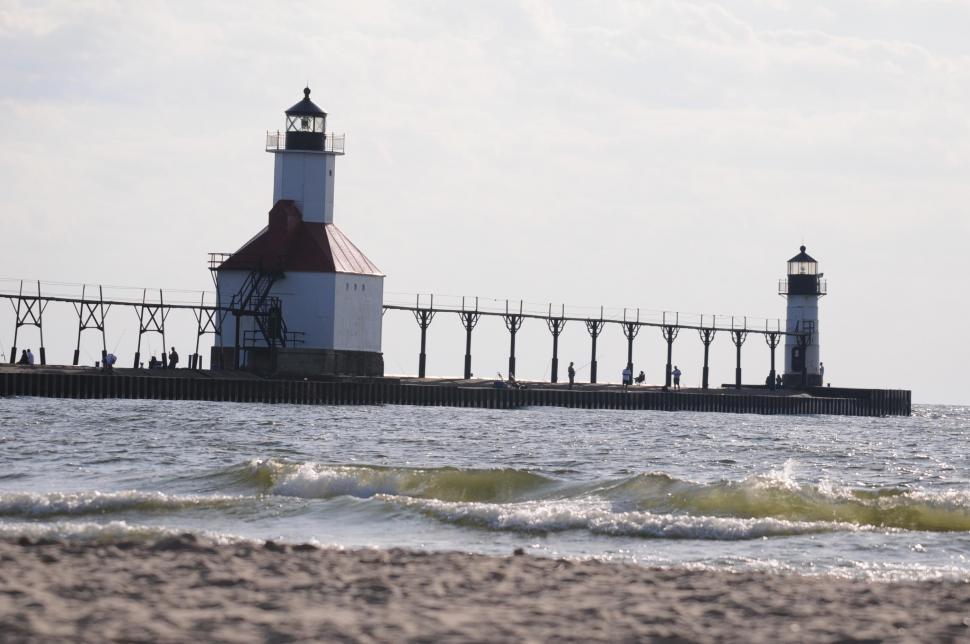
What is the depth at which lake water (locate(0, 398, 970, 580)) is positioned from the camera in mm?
14719

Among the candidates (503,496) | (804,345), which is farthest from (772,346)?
(503,496)

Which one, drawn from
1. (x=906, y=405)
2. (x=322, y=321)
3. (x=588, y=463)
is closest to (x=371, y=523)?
(x=588, y=463)

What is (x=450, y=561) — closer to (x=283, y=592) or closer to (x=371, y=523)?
(x=283, y=592)

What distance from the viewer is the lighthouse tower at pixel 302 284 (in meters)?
54.2

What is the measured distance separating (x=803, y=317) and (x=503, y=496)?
199ft

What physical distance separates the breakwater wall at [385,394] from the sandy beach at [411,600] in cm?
3516

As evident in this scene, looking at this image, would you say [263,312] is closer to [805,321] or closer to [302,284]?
[302,284]

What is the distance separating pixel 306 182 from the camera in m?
57.0

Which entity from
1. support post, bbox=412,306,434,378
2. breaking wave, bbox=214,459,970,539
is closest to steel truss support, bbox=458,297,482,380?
support post, bbox=412,306,434,378

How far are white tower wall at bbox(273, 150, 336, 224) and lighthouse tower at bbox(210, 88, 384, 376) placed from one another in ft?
0.13

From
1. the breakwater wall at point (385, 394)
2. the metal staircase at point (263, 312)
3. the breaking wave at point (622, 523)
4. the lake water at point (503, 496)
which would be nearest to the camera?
the lake water at point (503, 496)

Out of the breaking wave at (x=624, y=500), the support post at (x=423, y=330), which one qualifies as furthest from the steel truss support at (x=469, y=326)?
→ the breaking wave at (x=624, y=500)

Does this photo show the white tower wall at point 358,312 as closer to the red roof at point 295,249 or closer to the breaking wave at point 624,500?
the red roof at point 295,249

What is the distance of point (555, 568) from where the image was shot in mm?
12250
